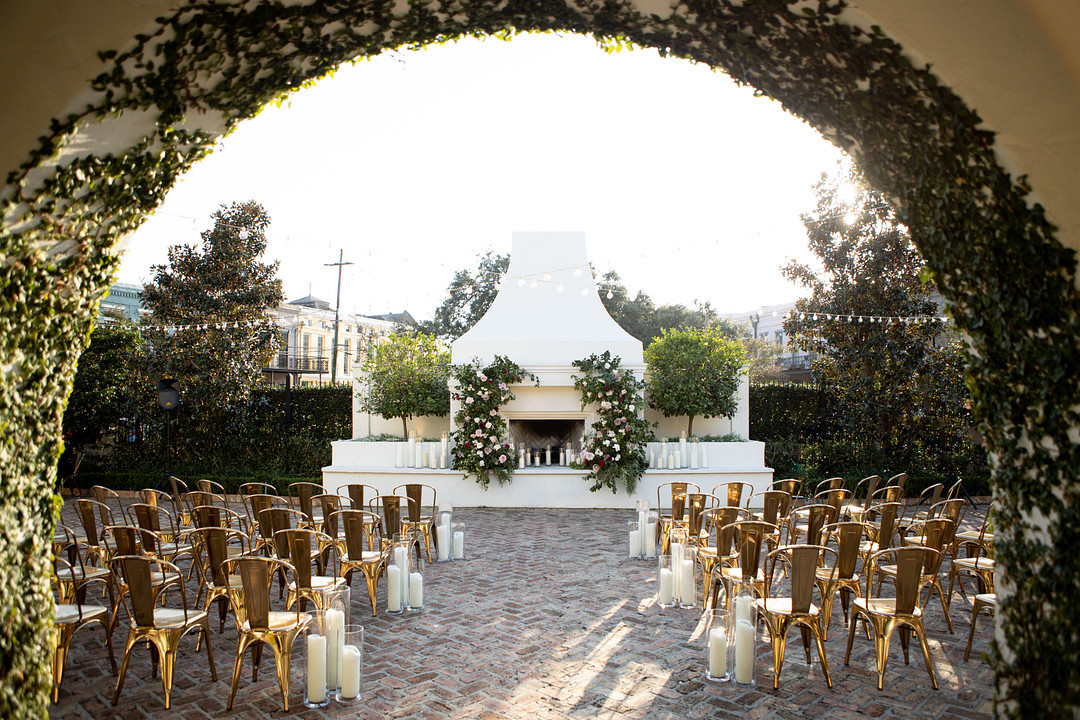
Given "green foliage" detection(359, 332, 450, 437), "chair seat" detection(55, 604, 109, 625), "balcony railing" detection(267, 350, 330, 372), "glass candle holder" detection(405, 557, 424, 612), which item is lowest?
"glass candle holder" detection(405, 557, 424, 612)

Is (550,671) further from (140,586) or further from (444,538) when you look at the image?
(444,538)

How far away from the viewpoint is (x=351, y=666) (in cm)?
453

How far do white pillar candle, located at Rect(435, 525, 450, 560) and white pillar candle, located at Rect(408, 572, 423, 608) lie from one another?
185 cm

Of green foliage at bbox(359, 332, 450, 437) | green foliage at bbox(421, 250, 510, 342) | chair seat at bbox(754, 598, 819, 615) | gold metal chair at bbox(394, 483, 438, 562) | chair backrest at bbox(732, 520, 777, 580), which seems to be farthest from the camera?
green foliage at bbox(421, 250, 510, 342)

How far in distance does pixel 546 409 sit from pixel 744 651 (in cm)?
863

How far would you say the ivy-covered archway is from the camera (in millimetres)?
2932

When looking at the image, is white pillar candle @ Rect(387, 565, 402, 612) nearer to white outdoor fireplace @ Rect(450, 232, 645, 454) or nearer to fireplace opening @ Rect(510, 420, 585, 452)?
white outdoor fireplace @ Rect(450, 232, 645, 454)

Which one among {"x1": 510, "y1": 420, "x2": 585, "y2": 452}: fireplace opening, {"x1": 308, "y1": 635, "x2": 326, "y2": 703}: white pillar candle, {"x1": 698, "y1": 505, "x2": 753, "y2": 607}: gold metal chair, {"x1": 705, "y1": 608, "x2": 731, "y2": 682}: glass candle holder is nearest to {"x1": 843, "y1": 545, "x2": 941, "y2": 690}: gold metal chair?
{"x1": 705, "y1": 608, "x2": 731, "y2": 682}: glass candle holder

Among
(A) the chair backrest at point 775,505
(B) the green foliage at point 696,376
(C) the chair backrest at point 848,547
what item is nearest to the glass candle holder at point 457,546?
(A) the chair backrest at point 775,505

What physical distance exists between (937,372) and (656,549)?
797 cm

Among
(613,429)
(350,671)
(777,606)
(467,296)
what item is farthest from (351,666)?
(467,296)

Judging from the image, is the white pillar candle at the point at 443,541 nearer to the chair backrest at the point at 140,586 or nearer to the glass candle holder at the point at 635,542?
the glass candle holder at the point at 635,542

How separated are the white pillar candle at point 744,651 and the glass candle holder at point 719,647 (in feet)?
0.27

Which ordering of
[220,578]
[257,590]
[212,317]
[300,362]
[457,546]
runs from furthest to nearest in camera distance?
[300,362]
[212,317]
[457,546]
[220,578]
[257,590]
